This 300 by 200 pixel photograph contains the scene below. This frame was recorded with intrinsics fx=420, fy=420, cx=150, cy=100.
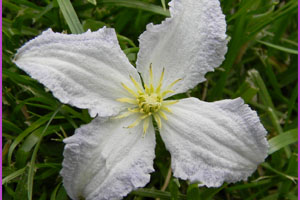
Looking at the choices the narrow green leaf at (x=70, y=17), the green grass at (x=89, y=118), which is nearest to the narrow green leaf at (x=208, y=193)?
the green grass at (x=89, y=118)

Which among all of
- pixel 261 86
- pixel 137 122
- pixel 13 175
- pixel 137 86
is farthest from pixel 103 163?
pixel 261 86

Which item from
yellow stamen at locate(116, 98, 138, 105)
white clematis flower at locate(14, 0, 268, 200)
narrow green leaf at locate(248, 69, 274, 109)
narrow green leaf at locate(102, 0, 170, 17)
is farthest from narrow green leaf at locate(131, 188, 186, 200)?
narrow green leaf at locate(102, 0, 170, 17)

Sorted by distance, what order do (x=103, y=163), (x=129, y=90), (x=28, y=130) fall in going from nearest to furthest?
1. (x=103, y=163)
2. (x=129, y=90)
3. (x=28, y=130)

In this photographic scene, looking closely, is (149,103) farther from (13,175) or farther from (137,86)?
(13,175)

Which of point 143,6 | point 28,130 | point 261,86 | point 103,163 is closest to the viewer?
point 103,163

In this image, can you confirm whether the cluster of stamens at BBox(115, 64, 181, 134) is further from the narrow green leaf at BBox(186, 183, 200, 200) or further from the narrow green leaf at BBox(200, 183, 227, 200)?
the narrow green leaf at BBox(200, 183, 227, 200)

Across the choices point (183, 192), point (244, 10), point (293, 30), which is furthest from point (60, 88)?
point (293, 30)

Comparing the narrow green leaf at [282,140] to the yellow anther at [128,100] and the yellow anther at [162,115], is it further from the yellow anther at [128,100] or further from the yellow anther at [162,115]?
the yellow anther at [128,100]
